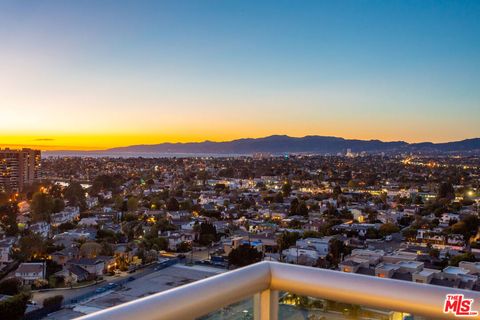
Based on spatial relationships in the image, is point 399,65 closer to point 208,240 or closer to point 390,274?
point 208,240

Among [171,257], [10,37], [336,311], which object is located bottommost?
[171,257]

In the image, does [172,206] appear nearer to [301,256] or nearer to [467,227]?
[301,256]

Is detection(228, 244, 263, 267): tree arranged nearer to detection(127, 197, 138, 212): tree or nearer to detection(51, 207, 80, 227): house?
detection(51, 207, 80, 227): house

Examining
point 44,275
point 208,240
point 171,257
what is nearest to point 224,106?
point 208,240

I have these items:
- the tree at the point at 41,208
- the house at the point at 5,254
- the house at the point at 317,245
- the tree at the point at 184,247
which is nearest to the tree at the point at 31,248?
the house at the point at 5,254

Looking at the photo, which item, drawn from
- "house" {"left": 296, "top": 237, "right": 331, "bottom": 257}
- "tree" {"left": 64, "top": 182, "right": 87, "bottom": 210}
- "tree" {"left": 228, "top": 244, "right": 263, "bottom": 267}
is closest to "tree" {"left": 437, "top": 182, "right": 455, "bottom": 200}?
"house" {"left": 296, "top": 237, "right": 331, "bottom": 257}

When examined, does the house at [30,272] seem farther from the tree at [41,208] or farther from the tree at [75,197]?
the tree at [75,197]
